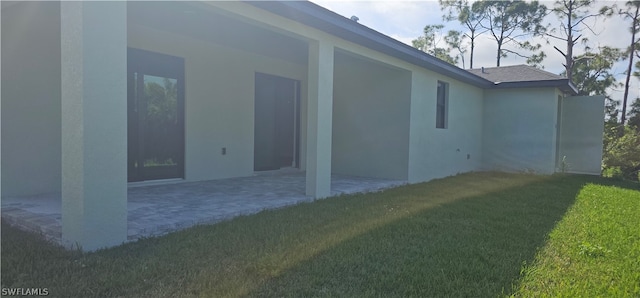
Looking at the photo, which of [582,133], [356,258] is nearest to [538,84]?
[582,133]

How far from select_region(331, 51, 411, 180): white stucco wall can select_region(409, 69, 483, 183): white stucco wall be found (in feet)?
0.87

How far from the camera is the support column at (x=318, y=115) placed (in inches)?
230

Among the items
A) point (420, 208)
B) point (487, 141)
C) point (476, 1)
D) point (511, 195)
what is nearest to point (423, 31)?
point (476, 1)

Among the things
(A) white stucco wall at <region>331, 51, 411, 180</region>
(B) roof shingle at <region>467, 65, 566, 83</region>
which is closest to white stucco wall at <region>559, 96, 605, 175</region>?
(B) roof shingle at <region>467, 65, 566, 83</region>

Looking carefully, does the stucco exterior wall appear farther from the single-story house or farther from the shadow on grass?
the shadow on grass

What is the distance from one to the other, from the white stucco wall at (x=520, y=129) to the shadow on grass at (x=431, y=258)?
6482 millimetres

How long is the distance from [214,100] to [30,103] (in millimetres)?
3000

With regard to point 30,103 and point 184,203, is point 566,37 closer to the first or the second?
point 184,203

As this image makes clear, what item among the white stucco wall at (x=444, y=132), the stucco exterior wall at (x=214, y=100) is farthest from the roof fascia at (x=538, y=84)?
the stucco exterior wall at (x=214, y=100)

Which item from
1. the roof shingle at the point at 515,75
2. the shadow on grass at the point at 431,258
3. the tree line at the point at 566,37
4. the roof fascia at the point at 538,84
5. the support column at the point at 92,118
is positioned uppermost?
the tree line at the point at 566,37

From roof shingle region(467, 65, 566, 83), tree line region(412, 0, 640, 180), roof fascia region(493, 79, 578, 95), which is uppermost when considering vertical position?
tree line region(412, 0, 640, 180)

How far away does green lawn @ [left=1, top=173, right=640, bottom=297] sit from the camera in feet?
8.82

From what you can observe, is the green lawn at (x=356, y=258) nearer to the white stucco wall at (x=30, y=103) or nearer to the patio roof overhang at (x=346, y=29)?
the white stucco wall at (x=30, y=103)

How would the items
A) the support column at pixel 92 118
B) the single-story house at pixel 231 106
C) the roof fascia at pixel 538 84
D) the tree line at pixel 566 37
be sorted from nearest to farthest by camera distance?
the support column at pixel 92 118 < the single-story house at pixel 231 106 < the roof fascia at pixel 538 84 < the tree line at pixel 566 37
